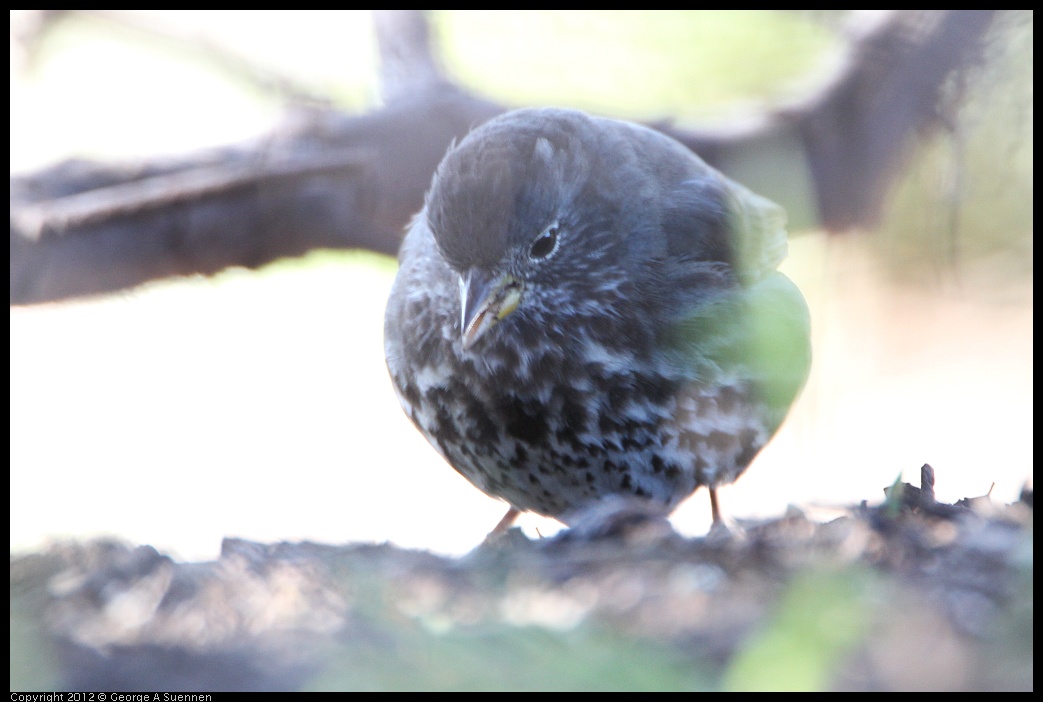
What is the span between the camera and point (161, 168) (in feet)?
15.0

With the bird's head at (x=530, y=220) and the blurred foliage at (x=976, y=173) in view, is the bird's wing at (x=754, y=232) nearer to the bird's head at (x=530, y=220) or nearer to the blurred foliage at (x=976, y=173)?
the bird's head at (x=530, y=220)

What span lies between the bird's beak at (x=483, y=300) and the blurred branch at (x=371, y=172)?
1495mm

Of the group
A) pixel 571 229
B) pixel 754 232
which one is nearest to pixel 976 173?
Result: pixel 754 232

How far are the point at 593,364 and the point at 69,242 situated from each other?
2318 millimetres

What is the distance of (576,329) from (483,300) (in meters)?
0.38

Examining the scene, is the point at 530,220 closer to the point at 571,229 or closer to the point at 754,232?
the point at 571,229

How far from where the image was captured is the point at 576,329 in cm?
353

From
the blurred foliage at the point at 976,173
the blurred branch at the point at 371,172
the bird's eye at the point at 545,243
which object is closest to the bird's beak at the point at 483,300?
the bird's eye at the point at 545,243

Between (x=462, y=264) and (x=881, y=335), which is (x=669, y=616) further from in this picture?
(x=881, y=335)

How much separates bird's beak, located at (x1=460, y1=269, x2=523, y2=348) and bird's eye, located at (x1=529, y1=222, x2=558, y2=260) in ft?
0.39

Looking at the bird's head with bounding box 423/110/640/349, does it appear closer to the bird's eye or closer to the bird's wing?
the bird's eye

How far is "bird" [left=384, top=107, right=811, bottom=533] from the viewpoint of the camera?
3393mm
